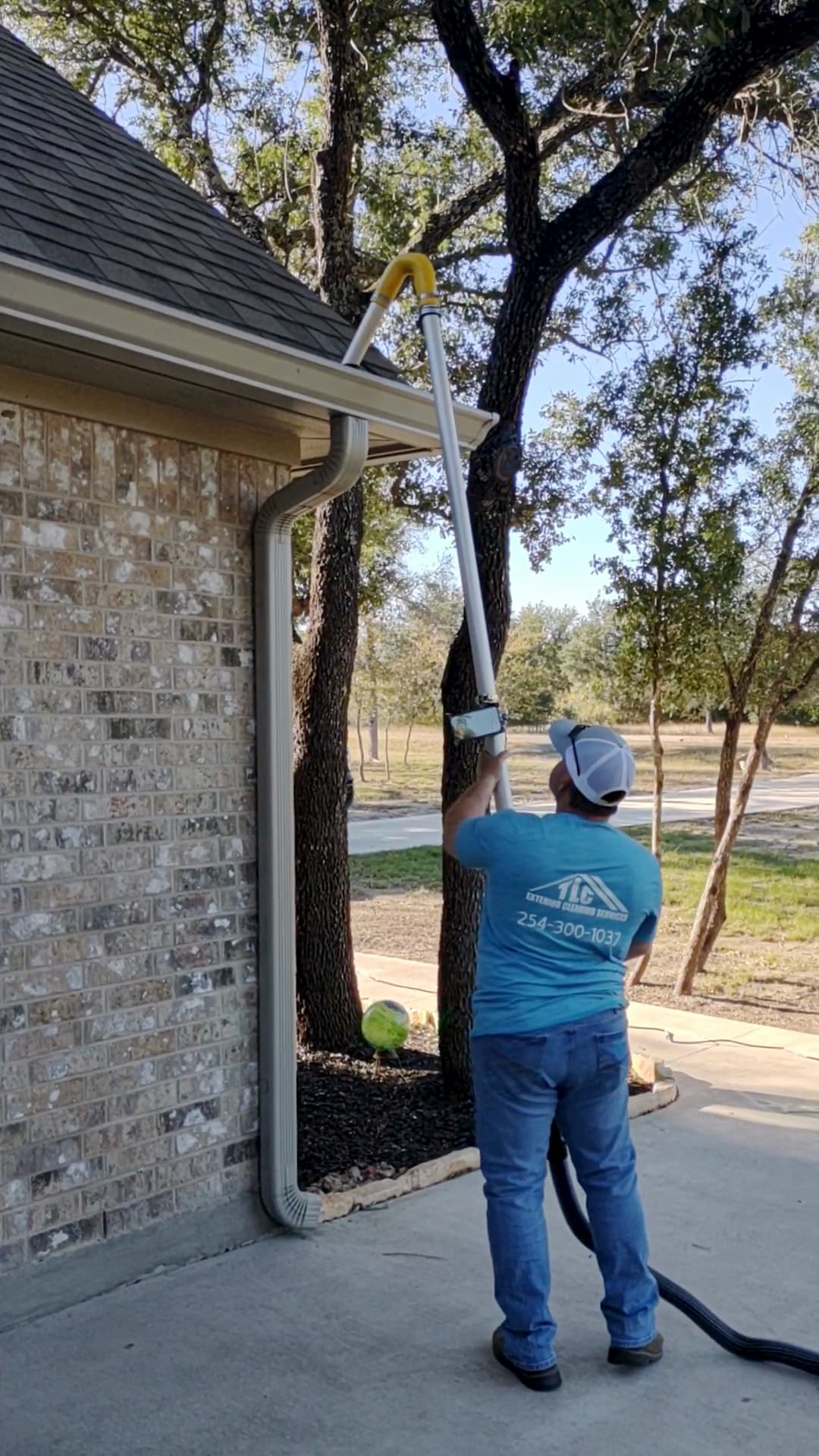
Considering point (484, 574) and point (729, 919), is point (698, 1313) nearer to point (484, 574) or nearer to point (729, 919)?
point (484, 574)

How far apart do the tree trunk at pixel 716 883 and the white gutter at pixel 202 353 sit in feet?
17.5

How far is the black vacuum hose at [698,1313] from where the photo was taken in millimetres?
3508

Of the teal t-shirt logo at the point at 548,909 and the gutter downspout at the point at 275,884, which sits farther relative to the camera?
the gutter downspout at the point at 275,884

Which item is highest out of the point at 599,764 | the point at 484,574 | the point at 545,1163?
the point at 484,574

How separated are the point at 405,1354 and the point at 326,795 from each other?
382 centimetres

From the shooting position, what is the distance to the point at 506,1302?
3363 mm

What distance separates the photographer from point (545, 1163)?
3469 millimetres

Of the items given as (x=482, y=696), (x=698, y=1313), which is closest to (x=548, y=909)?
(x=482, y=696)

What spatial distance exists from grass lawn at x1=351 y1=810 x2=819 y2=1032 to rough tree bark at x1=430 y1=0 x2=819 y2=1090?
10.4ft

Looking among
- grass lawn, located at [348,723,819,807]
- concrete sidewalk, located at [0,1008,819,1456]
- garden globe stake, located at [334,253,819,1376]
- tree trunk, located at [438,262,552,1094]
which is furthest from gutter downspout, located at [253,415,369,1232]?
grass lawn, located at [348,723,819,807]

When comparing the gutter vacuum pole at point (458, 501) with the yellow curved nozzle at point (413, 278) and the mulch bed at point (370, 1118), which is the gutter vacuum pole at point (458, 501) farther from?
the mulch bed at point (370, 1118)

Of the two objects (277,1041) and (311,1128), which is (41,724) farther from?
(311,1128)

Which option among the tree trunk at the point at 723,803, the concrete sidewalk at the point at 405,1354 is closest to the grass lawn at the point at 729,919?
the tree trunk at the point at 723,803

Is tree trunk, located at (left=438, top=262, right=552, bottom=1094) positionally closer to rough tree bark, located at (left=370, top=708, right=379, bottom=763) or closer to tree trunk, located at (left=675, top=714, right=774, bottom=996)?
tree trunk, located at (left=675, top=714, right=774, bottom=996)
